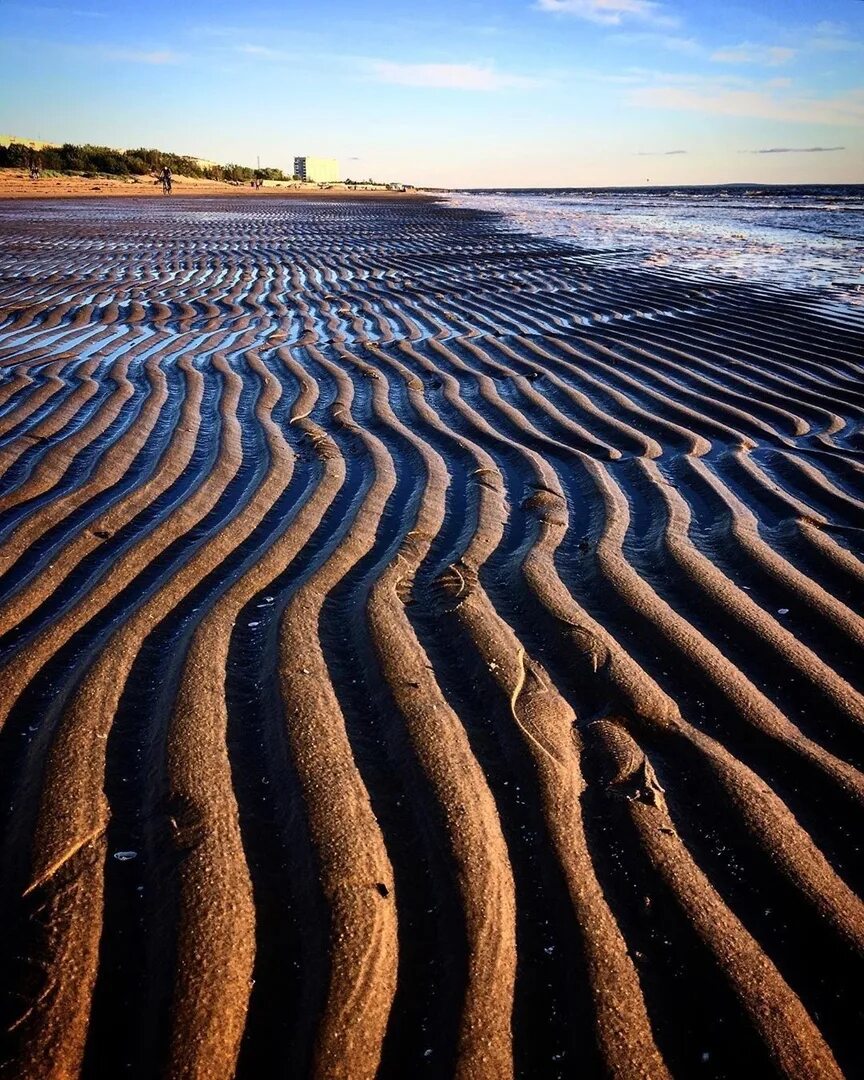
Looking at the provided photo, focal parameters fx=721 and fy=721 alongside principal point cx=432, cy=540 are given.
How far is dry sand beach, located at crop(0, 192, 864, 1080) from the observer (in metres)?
1.44

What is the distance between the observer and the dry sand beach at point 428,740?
4.71ft

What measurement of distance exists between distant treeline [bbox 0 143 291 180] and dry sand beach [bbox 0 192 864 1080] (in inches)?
1566

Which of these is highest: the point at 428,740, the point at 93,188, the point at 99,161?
the point at 99,161

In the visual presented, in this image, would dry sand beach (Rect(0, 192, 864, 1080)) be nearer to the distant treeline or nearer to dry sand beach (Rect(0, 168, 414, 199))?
dry sand beach (Rect(0, 168, 414, 199))

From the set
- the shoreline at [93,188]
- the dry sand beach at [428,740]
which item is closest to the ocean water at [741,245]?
the dry sand beach at [428,740]

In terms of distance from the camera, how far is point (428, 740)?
2062mm

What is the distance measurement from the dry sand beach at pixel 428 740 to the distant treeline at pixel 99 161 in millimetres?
39783

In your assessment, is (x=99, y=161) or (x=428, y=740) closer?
(x=428, y=740)

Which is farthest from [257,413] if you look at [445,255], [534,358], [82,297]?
[445,255]

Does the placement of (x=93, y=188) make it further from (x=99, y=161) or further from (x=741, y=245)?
(x=741, y=245)

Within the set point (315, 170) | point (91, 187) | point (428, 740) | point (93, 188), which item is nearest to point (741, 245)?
point (428, 740)

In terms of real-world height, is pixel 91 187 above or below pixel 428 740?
above

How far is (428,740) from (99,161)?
46.9 m

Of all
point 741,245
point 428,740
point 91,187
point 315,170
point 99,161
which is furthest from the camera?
point 315,170
